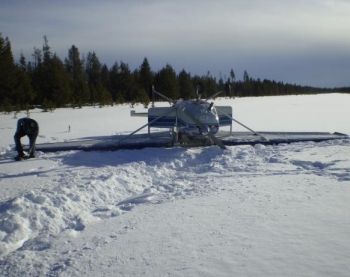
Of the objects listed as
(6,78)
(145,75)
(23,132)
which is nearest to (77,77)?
(145,75)

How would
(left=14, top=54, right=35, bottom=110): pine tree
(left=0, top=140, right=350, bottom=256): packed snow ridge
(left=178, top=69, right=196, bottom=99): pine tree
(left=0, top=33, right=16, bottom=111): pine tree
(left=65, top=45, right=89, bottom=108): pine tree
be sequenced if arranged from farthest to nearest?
(left=178, top=69, right=196, bottom=99): pine tree, (left=65, top=45, right=89, bottom=108): pine tree, (left=14, top=54, right=35, bottom=110): pine tree, (left=0, top=33, right=16, bottom=111): pine tree, (left=0, top=140, right=350, bottom=256): packed snow ridge

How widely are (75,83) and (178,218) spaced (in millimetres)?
51141

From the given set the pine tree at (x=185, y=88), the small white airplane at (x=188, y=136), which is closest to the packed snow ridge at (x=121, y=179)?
the small white airplane at (x=188, y=136)

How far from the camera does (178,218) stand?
6.88 metres

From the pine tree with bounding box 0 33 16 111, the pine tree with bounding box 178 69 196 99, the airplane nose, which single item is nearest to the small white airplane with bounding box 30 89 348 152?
the airplane nose

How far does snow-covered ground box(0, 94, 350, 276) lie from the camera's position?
16.5 ft

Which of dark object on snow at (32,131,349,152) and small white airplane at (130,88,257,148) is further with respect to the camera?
small white airplane at (130,88,257,148)

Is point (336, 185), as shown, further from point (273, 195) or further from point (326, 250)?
point (326, 250)

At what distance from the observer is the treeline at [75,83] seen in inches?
1650

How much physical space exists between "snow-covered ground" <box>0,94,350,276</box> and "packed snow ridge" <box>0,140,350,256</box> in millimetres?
28

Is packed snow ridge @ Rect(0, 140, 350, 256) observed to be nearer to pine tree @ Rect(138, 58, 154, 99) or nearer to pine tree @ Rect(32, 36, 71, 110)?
pine tree @ Rect(32, 36, 71, 110)

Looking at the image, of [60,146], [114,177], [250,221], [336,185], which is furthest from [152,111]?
[250,221]

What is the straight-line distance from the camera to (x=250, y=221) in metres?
6.55

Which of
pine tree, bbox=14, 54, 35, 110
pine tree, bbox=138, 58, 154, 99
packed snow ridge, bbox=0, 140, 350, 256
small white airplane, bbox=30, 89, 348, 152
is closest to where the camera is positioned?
packed snow ridge, bbox=0, 140, 350, 256
